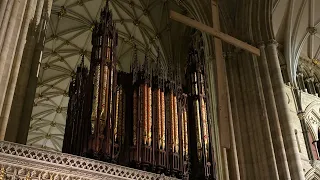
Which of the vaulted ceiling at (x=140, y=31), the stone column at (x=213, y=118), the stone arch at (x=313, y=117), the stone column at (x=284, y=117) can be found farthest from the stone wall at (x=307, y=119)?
the stone column at (x=213, y=118)

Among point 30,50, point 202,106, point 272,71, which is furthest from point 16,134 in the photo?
point 272,71

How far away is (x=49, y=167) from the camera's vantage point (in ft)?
21.0

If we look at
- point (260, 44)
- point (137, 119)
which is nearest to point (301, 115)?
point (260, 44)

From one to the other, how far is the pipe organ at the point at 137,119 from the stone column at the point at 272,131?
1.54m

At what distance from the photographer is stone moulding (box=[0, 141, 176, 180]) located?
19.6 ft

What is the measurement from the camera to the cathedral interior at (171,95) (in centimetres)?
675

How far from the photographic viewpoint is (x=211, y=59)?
11.2 metres

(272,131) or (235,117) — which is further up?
(235,117)

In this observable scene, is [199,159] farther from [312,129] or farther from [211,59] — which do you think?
[312,129]

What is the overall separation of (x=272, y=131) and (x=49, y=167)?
584 cm

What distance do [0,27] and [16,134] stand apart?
2.06m

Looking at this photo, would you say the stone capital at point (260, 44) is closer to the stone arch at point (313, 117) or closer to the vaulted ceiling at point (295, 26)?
the vaulted ceiling at point (295, 26)

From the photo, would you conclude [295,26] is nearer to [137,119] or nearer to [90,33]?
[137,119]

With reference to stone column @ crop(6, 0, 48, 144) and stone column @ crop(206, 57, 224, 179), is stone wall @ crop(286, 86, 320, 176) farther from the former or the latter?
stone column @ crop(6, 0, 48, 144)
